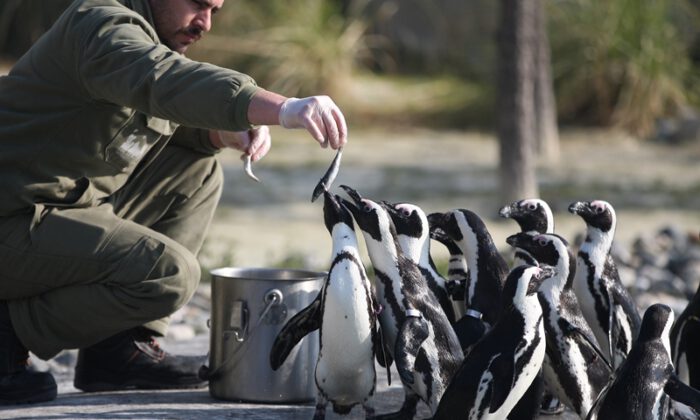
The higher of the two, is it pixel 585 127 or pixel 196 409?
pixel 196 409

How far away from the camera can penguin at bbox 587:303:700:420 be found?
2.98 m

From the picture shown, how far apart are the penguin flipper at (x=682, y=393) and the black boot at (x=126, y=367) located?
1592 mm

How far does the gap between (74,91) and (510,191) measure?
5260 mm

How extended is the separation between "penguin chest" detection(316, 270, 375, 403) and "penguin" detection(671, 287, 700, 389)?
113 cm

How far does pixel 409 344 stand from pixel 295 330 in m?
0.43

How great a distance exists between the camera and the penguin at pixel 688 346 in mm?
3770

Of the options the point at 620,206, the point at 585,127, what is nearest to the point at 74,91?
the point at 620,206

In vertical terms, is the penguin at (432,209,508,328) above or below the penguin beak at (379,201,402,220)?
below

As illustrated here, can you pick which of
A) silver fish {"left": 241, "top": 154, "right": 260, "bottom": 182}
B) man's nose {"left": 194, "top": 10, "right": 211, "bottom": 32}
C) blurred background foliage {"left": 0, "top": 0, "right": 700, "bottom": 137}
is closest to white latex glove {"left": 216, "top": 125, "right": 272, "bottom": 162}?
silver fish {"left": 241, "top": 154, "right": 260, "bottom": 182}

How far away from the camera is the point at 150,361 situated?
3828 mm

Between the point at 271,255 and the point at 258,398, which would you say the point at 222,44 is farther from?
the point at 258,398

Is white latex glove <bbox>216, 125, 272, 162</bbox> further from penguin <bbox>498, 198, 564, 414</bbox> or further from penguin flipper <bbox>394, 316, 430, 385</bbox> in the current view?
penguin flipper <bbox>394, 316, 430, 385</bbox>

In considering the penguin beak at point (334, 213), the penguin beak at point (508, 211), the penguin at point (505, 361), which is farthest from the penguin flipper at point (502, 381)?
the penguin beak at point (508, 211)

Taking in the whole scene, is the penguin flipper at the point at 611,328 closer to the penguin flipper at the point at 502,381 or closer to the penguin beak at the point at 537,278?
the penguin beak at the point at 537,278
